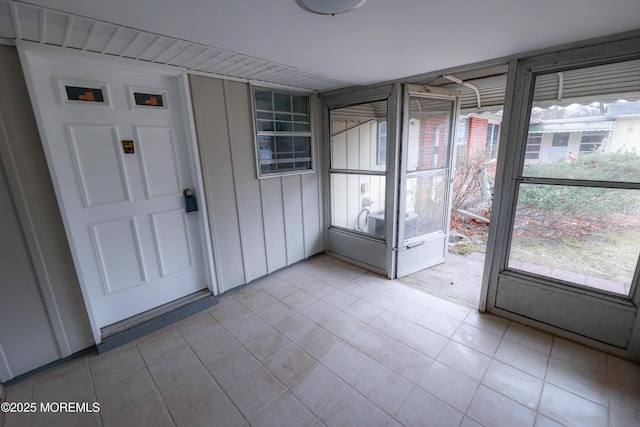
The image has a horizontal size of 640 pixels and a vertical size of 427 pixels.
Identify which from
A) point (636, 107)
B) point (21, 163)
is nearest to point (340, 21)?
point (636, 107)

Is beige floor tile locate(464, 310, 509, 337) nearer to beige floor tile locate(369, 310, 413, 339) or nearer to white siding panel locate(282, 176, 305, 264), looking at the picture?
beige floor tile locate(369, 310, 413, 339)

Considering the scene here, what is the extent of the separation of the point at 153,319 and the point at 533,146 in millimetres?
3810

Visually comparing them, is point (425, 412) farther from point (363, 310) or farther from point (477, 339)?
point (363, 310)

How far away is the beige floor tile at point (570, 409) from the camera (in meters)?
1.62

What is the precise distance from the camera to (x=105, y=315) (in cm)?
244

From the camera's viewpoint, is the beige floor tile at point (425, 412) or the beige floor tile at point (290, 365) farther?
the beige floor tile at point (290, 365)

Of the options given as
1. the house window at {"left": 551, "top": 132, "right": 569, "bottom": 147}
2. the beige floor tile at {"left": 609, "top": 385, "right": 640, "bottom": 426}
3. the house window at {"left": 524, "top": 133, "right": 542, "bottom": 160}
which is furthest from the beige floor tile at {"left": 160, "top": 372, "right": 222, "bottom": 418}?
the house window at {"left": 551, "top": 132, "right": 569, "bottom": 147}

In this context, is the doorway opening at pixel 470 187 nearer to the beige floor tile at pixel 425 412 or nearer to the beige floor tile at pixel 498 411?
the beige floor tile at pixel 498 411

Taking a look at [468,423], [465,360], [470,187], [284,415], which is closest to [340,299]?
[465,360]

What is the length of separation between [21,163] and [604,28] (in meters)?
4.05

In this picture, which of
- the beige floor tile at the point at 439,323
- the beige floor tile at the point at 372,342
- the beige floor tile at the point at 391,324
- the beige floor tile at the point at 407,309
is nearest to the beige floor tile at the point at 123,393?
the beige floor tile at the point at 372,342

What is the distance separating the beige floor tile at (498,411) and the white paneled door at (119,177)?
2808 mm

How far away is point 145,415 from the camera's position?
5.75 ft

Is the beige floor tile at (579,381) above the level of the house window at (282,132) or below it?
below
